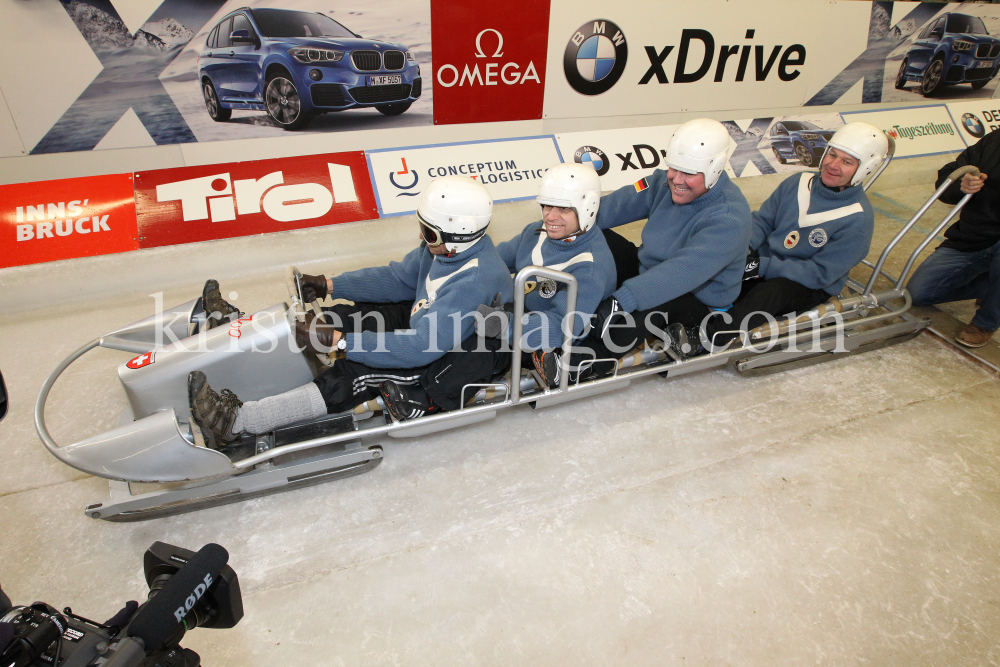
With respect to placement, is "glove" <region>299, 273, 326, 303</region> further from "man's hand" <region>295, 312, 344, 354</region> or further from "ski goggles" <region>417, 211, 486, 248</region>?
"ski goggles" <region>417, 211, 486, 248</region>

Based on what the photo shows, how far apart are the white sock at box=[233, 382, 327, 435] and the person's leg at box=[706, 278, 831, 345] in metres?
2.06

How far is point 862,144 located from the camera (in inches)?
118

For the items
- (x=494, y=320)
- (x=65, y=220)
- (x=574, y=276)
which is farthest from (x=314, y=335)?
(x=65, y=220)

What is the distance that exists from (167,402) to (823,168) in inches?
140

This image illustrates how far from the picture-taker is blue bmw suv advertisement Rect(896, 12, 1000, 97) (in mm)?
6762

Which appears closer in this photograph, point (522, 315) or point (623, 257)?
point (522, 315)

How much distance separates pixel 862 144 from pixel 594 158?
265 centimetres

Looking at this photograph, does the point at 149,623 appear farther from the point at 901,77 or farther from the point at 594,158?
the point at 901,77

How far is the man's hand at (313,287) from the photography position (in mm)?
2883

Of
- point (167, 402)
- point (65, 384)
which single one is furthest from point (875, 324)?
point (65, 384)

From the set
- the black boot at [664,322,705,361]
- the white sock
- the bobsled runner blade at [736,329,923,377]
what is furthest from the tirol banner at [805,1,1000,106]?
the white sock

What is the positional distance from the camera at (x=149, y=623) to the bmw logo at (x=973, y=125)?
882cm

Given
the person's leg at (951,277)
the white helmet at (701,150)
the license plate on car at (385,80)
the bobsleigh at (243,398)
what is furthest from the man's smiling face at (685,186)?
the license plate on car at (385,80)

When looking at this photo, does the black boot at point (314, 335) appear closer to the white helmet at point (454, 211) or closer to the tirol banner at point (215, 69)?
the white helmet at point (454, 211)
